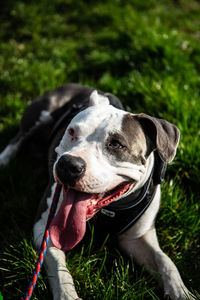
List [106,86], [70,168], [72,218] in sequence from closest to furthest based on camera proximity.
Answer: [70,168] < [72,218] < [106,86]

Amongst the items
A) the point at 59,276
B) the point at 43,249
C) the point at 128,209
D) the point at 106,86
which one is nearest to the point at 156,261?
the point at 128,209

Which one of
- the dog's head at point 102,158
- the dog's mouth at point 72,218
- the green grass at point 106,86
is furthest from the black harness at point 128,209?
the dog's mouth at point 72,218

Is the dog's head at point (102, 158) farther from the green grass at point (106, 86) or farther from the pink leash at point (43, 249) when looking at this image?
the green grass at point (106, 86)

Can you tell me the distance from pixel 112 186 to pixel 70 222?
0.34m

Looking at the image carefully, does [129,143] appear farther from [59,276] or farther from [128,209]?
[59,276]

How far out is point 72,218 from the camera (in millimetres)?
2164

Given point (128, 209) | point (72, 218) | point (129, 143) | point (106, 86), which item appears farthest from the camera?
point (106, 86)

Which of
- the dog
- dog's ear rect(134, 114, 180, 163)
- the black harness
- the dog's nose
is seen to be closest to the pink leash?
the dog

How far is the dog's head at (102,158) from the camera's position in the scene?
210cm

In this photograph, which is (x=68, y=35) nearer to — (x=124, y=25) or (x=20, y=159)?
(x=124, y=25)

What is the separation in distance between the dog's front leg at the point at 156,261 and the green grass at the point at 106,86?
10 centimetres

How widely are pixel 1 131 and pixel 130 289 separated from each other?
8.00 feet

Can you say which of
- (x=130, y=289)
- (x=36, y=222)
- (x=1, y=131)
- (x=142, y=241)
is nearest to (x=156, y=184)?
(x=142, y=241)

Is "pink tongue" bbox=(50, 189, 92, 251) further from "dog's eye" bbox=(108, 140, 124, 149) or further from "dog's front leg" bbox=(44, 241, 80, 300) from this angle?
"dog's eye" bbox=(108, 140, 124, 149)
